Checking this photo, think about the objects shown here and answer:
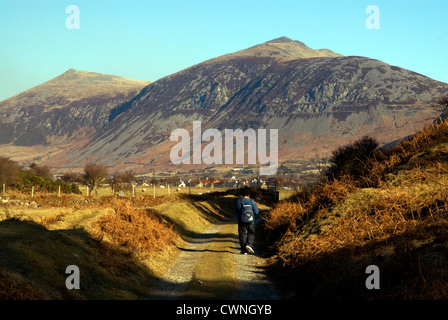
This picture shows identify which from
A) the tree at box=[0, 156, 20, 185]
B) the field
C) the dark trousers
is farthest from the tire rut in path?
the tree at box=[0, 156, 20, 185]

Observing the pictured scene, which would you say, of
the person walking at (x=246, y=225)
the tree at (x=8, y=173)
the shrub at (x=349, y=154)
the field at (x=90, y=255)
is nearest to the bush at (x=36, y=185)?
the tree at (x=8, y=173)

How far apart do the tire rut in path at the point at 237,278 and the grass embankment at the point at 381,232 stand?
646 millimetres

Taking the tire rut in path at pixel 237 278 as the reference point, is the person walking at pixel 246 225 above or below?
above

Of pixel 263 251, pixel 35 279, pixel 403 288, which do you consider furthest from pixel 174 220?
pixel 403 288

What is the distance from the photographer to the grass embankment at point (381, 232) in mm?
9617

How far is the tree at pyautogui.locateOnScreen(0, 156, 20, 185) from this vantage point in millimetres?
67031

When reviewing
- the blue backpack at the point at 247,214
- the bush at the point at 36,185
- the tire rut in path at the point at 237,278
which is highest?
the bush at the point at 36,185

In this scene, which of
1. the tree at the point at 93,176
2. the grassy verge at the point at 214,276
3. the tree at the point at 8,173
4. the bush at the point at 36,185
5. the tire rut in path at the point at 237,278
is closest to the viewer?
the grassy verge at the point at 214,276

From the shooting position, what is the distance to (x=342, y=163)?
33125 millimetres

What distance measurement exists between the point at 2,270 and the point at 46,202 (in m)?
35.0

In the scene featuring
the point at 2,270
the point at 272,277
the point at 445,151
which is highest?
the point at 445,151

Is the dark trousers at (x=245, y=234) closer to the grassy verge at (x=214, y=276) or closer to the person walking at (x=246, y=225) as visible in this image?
the person walking at (x=246, y=225)
